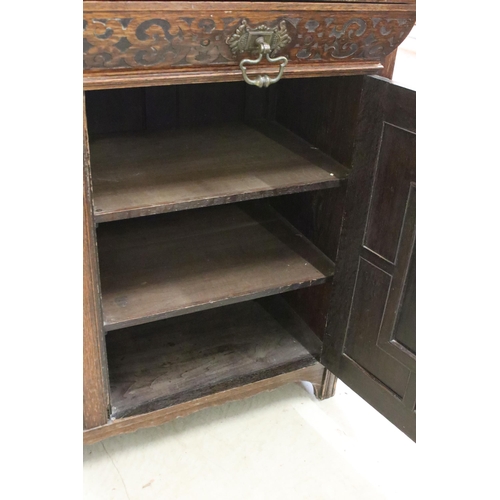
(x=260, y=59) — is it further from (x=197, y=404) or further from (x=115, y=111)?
(x=197, y=404)

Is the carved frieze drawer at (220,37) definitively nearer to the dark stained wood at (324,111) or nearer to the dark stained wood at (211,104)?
the dark stained wood at (324,111)

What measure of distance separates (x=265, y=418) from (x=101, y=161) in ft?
2.34

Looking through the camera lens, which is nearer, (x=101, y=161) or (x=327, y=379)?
(x=101, y=161)

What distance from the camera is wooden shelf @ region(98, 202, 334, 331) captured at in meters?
1.06

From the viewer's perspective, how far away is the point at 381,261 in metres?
1.04

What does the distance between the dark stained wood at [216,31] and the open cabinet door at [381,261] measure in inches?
3.7

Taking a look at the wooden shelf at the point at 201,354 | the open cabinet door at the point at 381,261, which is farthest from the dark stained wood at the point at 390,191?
the wooden shelf at the point at 201,354

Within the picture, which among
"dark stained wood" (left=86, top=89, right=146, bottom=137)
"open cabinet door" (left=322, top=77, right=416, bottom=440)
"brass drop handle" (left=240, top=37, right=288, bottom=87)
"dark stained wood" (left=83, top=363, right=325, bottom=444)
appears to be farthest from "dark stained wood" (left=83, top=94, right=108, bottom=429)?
"open cabinet door" (left=322, top=77, right=416, bottom=440)

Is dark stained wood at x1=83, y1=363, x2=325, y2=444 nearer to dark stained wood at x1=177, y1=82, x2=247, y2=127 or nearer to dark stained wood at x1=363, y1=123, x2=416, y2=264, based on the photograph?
dark stained wood at x1=363, y1=123, x2=416, y2=264

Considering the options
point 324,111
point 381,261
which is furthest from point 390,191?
point 324,111

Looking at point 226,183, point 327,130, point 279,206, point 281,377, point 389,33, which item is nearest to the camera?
point 389,33

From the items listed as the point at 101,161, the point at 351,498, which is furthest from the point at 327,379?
the point at 101,161

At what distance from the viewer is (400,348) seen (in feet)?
3.36

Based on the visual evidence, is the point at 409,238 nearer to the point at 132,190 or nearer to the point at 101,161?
the point at 132,190
